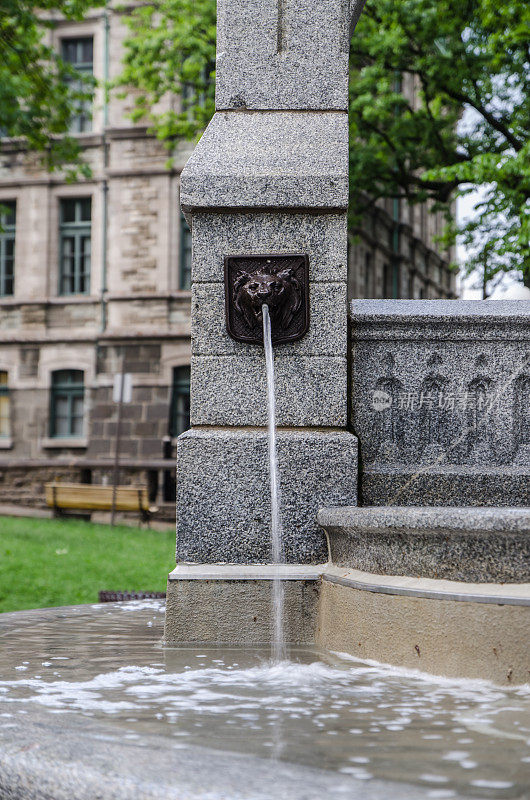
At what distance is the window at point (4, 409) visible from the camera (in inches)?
1031

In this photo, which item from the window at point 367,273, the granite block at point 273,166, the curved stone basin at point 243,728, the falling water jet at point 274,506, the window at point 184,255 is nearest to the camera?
the curved stone basin at point 243,728

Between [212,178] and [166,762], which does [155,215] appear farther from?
[166,762]

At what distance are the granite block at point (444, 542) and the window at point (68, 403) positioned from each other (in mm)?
22197

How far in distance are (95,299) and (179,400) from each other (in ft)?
11.6

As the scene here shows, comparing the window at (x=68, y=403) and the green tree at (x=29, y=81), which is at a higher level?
the green tree at (x=29, y=81)

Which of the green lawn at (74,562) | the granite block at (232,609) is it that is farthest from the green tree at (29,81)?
the granite block at (232,609)

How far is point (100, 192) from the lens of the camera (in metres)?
25.7

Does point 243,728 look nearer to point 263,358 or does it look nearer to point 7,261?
point 263,358

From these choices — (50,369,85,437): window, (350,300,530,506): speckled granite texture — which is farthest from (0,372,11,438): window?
(350,300,530,506): speckled granite texture

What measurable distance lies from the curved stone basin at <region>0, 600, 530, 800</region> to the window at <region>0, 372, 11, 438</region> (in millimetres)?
22541

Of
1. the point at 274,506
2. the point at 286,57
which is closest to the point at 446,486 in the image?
the point at 274,506

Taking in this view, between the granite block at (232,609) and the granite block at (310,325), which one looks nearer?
the granite block at (232,609)

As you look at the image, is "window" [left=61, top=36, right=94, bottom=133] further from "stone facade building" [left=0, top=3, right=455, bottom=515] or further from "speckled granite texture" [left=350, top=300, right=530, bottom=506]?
"speckled granite texture" [left=350, top=300, right=530, bottom=506]

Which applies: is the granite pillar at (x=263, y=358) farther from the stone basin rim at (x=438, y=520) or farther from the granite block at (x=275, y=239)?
→ the stone basin rim at (x=438, y=520)
